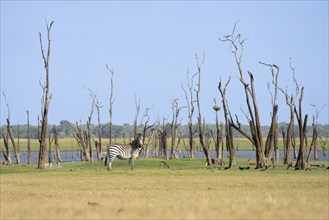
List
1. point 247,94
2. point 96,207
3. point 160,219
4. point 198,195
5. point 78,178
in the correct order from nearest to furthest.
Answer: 1. point 160,219
2. point 96,207
3. point 198,195
4. point 78,178
5. point 247,94

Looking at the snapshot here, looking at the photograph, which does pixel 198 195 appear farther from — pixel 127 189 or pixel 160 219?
pixel 160 219

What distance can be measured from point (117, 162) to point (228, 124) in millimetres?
7995

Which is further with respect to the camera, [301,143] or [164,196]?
Answer: [301,143]

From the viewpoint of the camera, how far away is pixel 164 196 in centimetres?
2345

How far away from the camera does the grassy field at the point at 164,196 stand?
55.8 ft

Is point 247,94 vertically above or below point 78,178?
above

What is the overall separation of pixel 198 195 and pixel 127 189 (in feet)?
12.7

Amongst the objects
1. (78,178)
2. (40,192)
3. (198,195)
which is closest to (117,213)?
(198,195)

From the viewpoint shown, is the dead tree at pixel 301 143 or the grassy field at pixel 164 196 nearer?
the grassy field at pixel 164 196

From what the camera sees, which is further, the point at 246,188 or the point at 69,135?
the point at 69,135

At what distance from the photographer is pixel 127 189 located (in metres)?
26.7

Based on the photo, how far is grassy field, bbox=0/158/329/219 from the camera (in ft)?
55.8

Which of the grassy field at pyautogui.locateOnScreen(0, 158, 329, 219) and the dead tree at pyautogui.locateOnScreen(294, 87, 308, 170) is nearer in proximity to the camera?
the grassy field at pyautogui.locateOnScreen(0, 158, 329, 219)

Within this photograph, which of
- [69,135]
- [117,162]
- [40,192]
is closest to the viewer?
[40,192]
